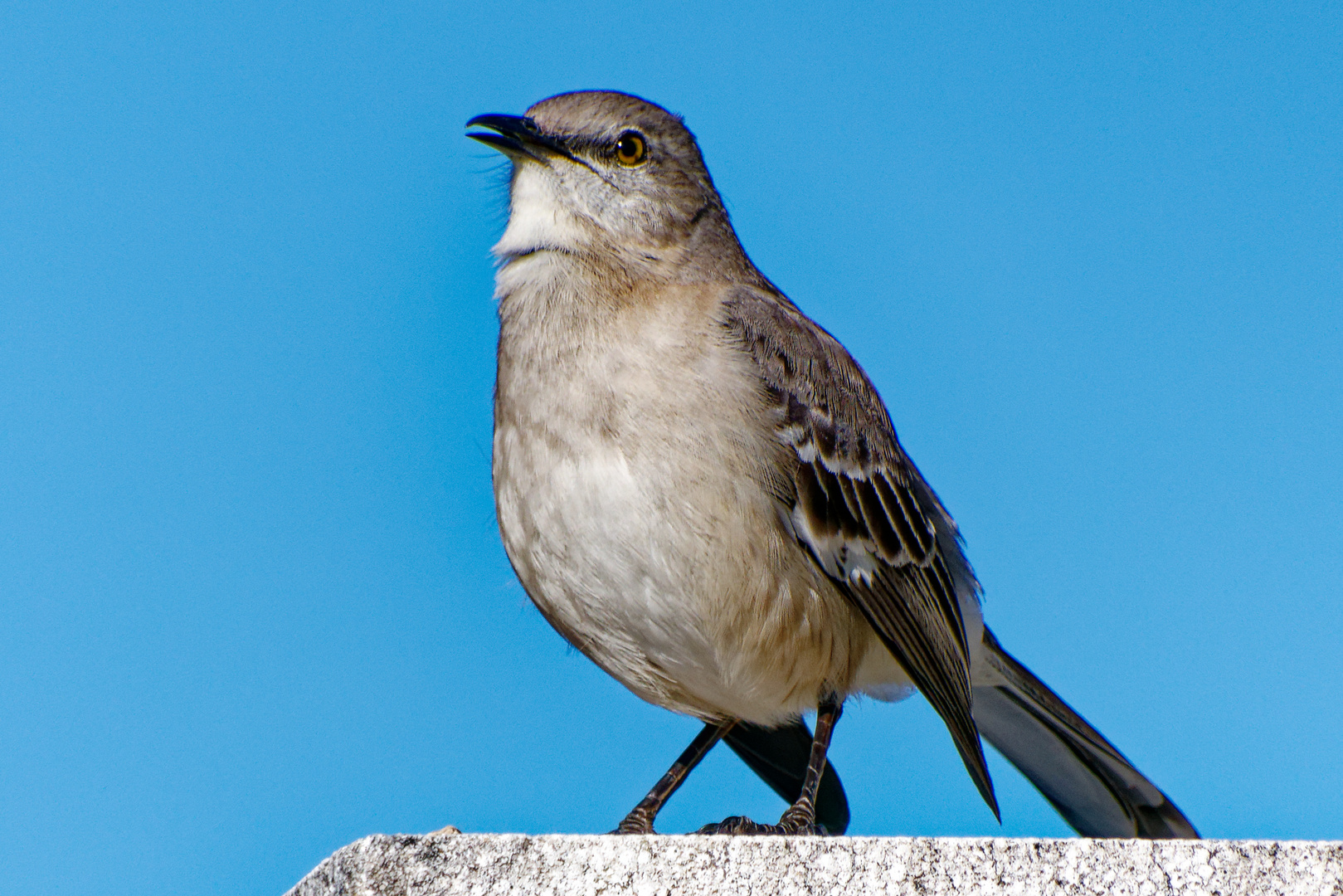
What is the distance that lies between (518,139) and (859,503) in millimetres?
1816

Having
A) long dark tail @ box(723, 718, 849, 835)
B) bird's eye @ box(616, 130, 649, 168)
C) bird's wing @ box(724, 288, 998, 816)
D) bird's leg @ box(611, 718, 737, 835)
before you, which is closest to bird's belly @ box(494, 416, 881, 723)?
bird's wing @ box(724, 288, 998, 816)

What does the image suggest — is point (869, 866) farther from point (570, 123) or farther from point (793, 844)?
point (570, 123)

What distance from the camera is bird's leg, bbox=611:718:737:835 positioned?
12.5 feet

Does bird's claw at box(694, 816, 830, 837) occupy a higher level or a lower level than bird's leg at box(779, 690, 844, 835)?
lower

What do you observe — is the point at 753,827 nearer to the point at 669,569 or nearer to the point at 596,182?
the point at 669,569

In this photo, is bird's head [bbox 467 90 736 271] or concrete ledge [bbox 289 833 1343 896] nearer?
concrete ledge [bbox 289 833 1343 896]

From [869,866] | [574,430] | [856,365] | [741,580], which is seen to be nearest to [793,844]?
[869,866]

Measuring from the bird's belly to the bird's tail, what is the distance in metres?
0.86

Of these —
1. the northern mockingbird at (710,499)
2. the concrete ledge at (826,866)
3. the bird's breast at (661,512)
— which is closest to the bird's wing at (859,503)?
the northern mockingbird at (710,499)

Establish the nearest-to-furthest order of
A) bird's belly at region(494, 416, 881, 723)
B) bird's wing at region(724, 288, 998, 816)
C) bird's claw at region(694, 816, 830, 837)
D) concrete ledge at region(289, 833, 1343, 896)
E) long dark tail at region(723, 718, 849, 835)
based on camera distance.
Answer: concrete ledge at region(289, 833, 1343, 896) < bird's claw at region(694, 816, 830, 837) < bird's belly at region(494, 416, 881, 723) < bird's wing at region(724, 288, 998, 816) < long dark tail at region(723, 718, 849, 835)

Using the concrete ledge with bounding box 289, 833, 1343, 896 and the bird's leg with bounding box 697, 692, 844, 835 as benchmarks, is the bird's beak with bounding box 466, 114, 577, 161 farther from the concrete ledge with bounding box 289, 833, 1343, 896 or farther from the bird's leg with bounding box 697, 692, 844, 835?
the concrete ledge with bounding box 289, 833, 1343, 896

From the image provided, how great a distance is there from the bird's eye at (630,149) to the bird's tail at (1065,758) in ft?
7.61

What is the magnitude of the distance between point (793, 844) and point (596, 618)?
5.05 feet

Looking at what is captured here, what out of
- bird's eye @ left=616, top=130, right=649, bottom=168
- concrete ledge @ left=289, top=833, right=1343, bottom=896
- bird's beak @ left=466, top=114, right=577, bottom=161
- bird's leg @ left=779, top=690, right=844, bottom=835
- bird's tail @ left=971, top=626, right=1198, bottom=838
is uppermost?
bird's eye @ left=616, top=130, right=649, bottom=168
